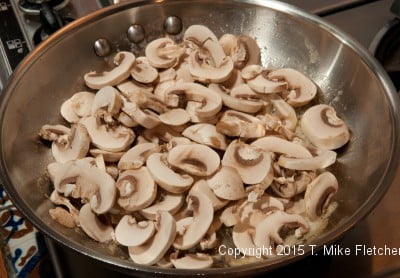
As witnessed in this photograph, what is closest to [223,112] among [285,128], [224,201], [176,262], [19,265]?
[285,128]

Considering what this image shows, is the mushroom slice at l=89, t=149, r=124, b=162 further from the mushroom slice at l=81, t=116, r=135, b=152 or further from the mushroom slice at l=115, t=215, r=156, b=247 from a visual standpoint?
the mushroom slice at l=115, t=215, r=156, b=247

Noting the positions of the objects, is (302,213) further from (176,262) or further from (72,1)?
(72,1)

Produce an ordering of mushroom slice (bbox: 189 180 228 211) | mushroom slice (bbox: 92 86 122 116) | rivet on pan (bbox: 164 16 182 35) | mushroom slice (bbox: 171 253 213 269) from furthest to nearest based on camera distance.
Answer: rivet on pan (bbox: 164 16 182 35), mushroom slice (bbox: 92 86 122 116), mushroom slice (bbox: 189 180 228 211), mushroom slice (bbox: 171 253 213 269)

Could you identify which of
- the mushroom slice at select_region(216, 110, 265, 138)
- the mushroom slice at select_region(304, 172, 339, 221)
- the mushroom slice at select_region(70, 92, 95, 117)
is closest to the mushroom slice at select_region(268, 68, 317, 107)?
the mushroom slice at select_region(216, 110, 265, 138)

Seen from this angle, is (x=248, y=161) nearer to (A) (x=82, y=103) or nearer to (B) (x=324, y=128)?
(B) (x=324, y=128)

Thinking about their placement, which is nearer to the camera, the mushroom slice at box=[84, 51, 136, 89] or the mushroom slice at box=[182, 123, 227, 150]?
the mushroom slice at box=[182, 123, 227, 150]

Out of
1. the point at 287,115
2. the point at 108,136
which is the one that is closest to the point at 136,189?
the point at 108,136

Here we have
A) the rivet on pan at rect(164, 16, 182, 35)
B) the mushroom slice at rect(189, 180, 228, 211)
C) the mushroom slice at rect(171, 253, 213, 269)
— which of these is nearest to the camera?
the mushroom slice at rect(171, 253, 213, 269)
